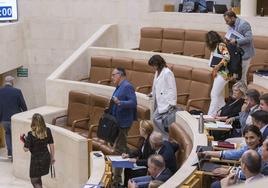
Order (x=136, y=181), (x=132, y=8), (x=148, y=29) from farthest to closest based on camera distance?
1. (x=132, y=8)
2. (x=148, y=29)
3. (x=136, y=181)

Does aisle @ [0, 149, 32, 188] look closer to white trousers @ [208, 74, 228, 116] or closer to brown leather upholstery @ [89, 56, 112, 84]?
brown leather upholstery @ [89, 56, 112, 84]

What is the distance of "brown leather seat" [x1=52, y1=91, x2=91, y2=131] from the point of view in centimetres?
1030

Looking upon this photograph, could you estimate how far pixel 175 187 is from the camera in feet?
15.7

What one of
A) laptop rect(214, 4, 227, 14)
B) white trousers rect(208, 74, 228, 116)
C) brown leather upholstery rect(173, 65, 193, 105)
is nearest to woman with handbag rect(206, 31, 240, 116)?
white trousers rect(208, 74, 228, 116)

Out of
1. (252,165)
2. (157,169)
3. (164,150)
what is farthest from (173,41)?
(252,165)

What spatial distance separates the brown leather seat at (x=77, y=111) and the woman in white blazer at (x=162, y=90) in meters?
2.19

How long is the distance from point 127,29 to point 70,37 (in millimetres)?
1450

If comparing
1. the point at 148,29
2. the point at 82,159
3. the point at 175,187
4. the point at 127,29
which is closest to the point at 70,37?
the point at 127,29

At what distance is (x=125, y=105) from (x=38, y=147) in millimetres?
1304

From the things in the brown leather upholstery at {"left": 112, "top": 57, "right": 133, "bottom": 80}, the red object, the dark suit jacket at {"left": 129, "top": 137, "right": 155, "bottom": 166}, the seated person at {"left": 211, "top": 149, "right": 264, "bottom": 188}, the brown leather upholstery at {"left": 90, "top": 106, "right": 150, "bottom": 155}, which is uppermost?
the seated person at {"left": 211, "top": 149, "right": 264, "bottom": 188}

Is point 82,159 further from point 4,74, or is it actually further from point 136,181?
point 4,74

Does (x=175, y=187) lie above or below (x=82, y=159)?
above

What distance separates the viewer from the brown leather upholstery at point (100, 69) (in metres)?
11.7

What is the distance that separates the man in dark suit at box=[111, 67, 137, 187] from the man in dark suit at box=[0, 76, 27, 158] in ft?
8.88
